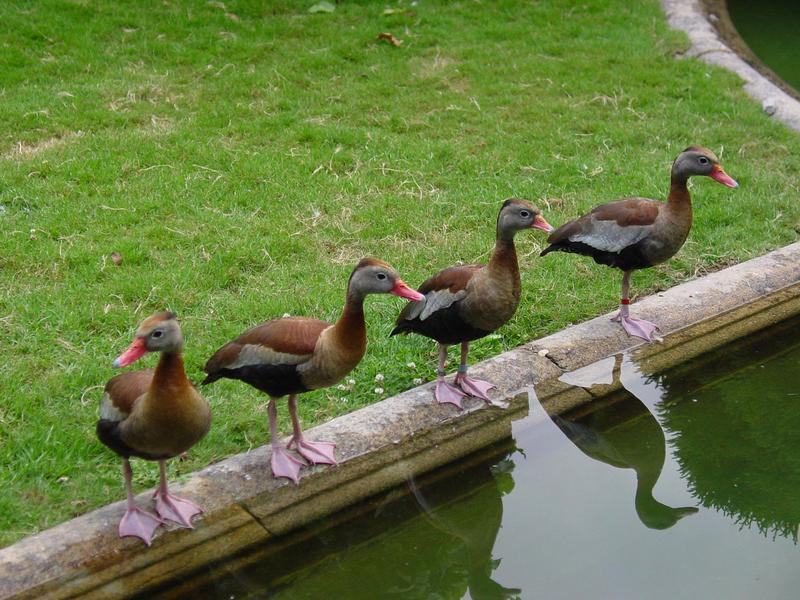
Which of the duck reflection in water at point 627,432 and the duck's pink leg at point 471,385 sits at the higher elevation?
the duck's pink leg at point 471,385

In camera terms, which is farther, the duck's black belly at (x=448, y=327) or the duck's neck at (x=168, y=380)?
the duck's black belly at (x=448, y=327)

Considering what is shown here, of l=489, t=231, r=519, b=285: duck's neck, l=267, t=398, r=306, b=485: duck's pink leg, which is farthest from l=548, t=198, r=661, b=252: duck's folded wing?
l=267, t=398, r=306, b=485: duck's pink leg

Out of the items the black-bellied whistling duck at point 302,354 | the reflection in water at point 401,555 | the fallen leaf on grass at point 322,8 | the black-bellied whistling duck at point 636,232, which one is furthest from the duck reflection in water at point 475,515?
the fallen leaf on grass at point 322,8

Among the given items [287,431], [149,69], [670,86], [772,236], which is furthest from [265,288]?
[670,86]

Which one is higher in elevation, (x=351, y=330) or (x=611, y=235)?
(x=351, y=330)

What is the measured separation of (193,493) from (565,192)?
391 cm

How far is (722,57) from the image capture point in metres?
9.08

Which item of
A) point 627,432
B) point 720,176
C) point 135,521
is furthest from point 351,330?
point 720,176

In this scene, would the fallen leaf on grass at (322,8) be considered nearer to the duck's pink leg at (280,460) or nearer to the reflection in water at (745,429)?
the reflection in water at (745,429)

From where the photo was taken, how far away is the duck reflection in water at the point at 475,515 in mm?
3688

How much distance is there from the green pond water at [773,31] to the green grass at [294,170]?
1.46 m

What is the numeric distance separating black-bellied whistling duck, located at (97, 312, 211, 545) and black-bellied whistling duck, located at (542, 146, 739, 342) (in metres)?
2.42

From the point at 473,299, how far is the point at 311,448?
0.97 metres

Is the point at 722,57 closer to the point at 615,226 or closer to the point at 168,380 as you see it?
the point at 615,226
